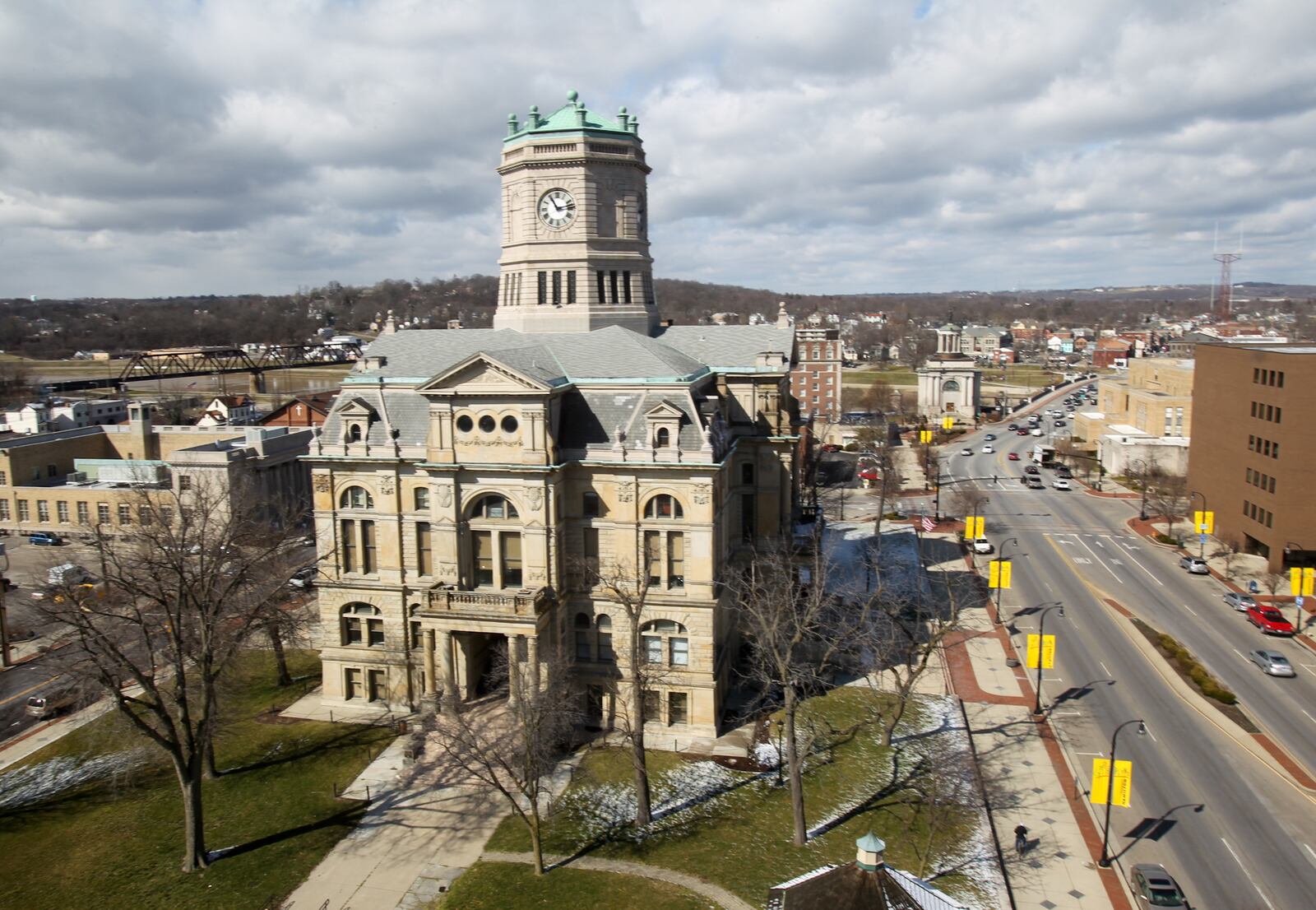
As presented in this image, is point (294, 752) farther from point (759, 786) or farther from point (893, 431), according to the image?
point (893, 431)

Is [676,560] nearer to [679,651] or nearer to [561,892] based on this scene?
[679,651]

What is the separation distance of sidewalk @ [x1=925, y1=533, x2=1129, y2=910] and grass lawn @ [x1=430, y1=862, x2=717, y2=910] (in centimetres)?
1338

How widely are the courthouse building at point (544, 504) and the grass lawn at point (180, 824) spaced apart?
5.22 metres

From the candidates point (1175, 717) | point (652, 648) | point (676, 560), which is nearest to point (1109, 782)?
point (1175, 717)

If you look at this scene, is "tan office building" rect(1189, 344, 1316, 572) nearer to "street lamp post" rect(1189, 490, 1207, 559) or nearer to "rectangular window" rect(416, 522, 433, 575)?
"street lamp post" rect(1189, 490, 1207, 559)

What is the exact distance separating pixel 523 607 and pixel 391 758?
10632mm

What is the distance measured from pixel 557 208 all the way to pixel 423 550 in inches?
930

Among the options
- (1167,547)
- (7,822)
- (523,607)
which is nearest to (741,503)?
(523,607)

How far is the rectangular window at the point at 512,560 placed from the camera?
4591cm

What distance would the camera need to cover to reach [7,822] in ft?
Answer: 129

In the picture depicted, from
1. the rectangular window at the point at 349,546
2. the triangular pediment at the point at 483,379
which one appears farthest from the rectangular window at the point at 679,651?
the rectangular window at the point at 349,546

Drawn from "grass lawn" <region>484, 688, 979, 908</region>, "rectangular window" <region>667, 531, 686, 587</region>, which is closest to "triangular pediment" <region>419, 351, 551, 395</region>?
"rectangular window" <region>667, 531, 686, 587</region>

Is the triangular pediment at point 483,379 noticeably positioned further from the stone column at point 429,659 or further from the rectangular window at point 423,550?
the stone column at point 429,659

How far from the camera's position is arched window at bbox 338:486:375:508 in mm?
49031
